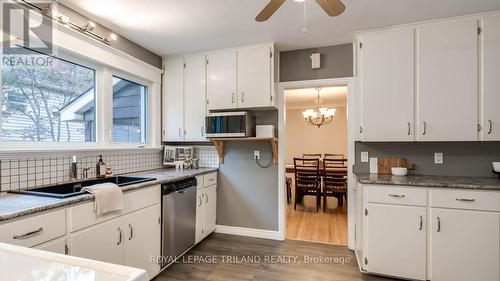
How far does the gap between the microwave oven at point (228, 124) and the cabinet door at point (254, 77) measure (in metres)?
0.17

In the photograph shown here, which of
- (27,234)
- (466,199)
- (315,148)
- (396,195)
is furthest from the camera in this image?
(315,148)

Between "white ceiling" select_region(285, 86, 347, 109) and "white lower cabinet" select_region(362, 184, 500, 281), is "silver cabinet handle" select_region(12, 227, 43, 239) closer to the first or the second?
"white lower cabinet" select_region(362, 184, 500, 281)

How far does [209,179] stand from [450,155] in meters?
2.67

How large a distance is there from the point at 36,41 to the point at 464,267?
3.87 meters

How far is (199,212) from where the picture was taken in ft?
9.45

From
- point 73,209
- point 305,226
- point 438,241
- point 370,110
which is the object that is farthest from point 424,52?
point 73,209

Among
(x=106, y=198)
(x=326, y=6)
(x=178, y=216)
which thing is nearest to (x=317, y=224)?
(x=178, y=216)

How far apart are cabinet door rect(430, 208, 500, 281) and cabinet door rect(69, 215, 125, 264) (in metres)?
2.53

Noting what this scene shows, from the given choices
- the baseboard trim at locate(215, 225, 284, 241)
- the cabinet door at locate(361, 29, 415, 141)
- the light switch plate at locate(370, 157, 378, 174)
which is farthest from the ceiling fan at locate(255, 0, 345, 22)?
the baseboard trim at locate(215, 225, 284, 241)

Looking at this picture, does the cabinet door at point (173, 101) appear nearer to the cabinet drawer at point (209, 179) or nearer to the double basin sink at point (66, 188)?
the cabinet drawer at point (209, 179)

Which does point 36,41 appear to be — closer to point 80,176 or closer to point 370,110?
point 80,176

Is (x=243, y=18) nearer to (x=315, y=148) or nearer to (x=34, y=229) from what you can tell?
(x=34, y=229)

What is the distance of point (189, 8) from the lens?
2148mm

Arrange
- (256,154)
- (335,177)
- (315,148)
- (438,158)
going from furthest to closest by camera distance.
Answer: (315,148) → (335,177) → (256,154) → (438,158)
